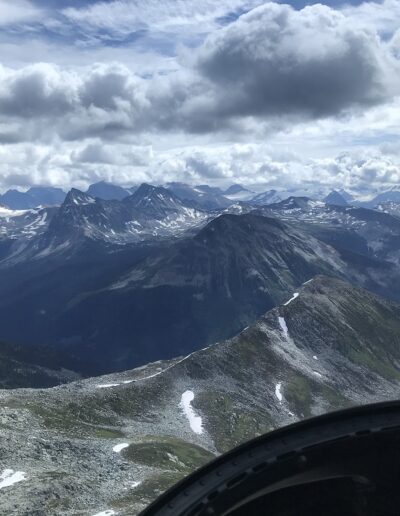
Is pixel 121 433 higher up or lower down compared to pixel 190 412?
higher up

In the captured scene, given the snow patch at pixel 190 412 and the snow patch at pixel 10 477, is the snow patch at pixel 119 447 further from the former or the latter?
the snow patch at pixel 190 412

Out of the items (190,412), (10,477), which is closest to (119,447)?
(10,477)

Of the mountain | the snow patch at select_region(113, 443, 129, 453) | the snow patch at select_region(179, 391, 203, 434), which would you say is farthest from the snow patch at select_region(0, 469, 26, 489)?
the snow patch at select_region(179, 391, 203, 434)

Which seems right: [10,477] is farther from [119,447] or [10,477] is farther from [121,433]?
[121,433]

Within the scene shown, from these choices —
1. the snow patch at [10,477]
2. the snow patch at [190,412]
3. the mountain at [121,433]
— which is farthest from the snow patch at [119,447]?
the snow patch at [190,412]

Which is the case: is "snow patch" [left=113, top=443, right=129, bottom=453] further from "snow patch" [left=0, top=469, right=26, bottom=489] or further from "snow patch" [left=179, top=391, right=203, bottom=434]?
"snow patch" [left=179, top=391, right=203, bottom=434]

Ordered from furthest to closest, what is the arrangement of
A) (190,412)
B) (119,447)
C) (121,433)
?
1. (190,412)
2. (121,433)
3. (119,447)

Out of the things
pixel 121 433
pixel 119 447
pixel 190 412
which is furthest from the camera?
pixel 190 412

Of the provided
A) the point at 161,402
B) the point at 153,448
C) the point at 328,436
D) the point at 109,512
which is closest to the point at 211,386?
the point at 161,402
